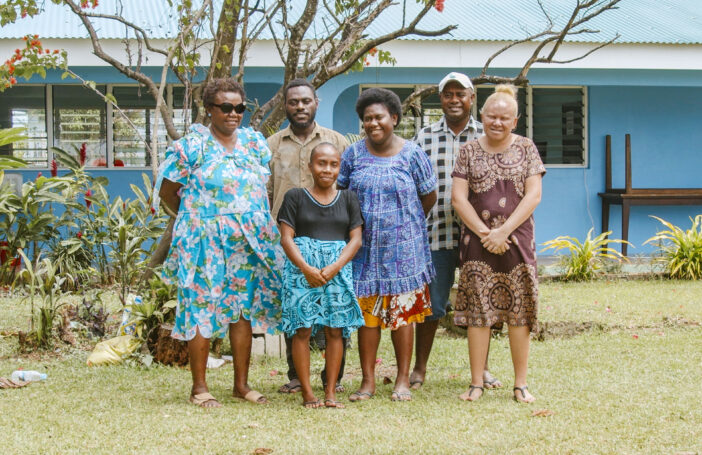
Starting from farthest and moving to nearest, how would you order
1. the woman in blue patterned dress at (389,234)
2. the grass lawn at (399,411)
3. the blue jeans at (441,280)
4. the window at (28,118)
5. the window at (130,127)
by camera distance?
the window at (130,127)
the window at (28,118)
the blue jeans at (441,280)
the woman in blue patterned dress at (389,234)
the grass lawn at (399,411)

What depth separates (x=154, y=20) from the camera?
1048 centimetres

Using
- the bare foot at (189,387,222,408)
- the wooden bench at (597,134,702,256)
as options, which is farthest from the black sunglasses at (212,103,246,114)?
the wooden bench at (597,134,702,256)

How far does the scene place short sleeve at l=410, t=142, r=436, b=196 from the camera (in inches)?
174

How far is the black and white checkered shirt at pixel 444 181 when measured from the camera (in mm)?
4711

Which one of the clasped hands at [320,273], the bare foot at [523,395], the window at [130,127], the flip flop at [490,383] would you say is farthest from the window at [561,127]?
the clasped hands at [320,273]

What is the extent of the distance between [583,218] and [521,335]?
7969 mm

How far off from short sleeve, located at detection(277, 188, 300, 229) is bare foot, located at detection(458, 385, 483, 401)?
51.7 inches

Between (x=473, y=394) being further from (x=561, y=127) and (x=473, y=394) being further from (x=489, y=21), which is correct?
(x=561, y=127)

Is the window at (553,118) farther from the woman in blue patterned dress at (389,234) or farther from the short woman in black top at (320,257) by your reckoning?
the short woman in black top at (320,257)

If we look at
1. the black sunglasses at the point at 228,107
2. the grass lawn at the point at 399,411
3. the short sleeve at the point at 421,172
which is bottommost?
the grass lawn at the point at 399,411

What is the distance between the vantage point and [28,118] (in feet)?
36.9

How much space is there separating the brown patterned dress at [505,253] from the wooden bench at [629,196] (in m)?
7.24

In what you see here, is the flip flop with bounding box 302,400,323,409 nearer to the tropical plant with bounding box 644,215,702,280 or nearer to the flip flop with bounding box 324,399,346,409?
the flip flop with bounding box 324,399,346,409

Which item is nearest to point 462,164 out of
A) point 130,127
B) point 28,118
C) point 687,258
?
point 687,258
